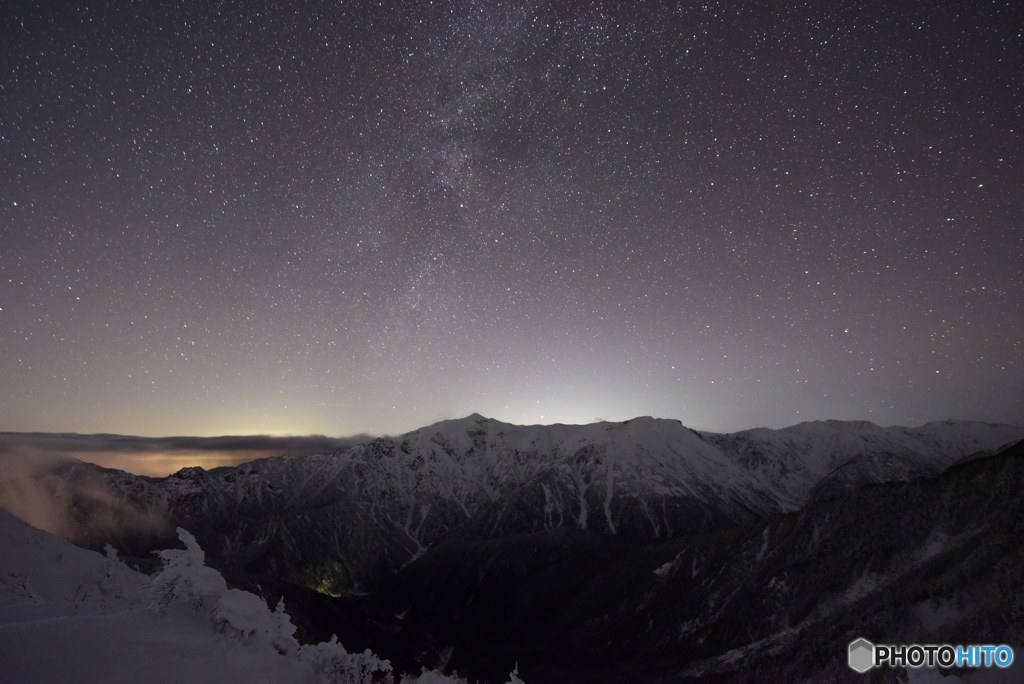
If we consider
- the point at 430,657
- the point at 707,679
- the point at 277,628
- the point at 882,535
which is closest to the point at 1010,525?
the point at 882,535

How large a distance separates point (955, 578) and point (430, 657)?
106m

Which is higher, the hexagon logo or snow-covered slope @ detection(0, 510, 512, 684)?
snow-covered slope @ detection(0, 510, 512, 684)

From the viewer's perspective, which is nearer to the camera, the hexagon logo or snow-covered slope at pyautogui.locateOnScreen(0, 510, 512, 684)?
snow-covered slope at pyautogui.locateOnScreen(0, 510, 512, 684)

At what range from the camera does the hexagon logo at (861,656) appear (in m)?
44.8

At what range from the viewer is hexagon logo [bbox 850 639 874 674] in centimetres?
4482

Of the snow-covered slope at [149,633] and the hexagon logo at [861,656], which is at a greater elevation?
the snow-covered slope at [149,633]

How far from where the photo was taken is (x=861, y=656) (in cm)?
4859

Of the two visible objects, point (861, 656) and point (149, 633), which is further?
point (861, 656)

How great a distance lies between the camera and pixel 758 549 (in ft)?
285

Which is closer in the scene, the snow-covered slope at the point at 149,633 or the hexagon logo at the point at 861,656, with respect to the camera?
the snow-covered slope at the point at 149,633

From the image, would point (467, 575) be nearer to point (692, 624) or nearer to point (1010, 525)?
point (692, 624)

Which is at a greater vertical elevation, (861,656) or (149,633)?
(149,633)

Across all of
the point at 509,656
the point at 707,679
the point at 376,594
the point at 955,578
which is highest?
the point at 955,578

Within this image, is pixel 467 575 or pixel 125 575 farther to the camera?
pixel 467 575
